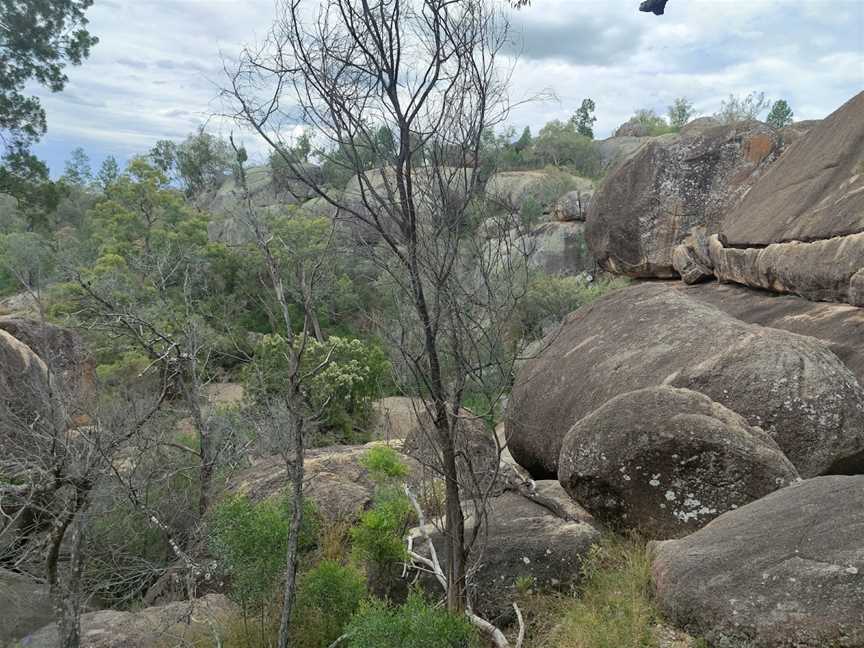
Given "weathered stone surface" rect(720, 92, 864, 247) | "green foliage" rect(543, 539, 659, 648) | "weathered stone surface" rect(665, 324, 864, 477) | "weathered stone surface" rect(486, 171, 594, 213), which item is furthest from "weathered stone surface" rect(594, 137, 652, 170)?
"green foliage" rect(543, 539, 659, 648)

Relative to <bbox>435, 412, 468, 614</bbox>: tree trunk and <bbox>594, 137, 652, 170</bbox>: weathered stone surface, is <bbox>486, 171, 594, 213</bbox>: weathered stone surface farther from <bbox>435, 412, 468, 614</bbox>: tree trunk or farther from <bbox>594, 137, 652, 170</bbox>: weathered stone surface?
<bbox>435, 412, 468, 614</bbox>: tree trunk

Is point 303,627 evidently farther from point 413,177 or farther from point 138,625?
point 413,177

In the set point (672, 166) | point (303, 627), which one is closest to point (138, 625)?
point (303, 627)

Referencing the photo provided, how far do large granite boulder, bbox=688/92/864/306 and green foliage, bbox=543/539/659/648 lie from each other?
359 centimetres

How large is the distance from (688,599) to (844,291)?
4194mm

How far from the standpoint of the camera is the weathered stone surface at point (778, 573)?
3234 mm

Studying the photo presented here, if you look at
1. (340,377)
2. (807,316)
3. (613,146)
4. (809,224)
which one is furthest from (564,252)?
(613,146)

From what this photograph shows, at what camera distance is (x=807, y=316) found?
6703 millimetres

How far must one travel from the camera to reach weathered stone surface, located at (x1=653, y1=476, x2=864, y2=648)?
10.6 feet

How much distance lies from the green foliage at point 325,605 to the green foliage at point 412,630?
0.73 m

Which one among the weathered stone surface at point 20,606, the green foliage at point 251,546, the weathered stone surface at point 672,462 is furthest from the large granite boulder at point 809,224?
the weathered stone surface at point 20,606

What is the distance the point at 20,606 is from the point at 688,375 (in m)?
6.35

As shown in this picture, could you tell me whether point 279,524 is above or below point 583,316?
below

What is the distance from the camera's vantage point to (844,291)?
6.46 meters
